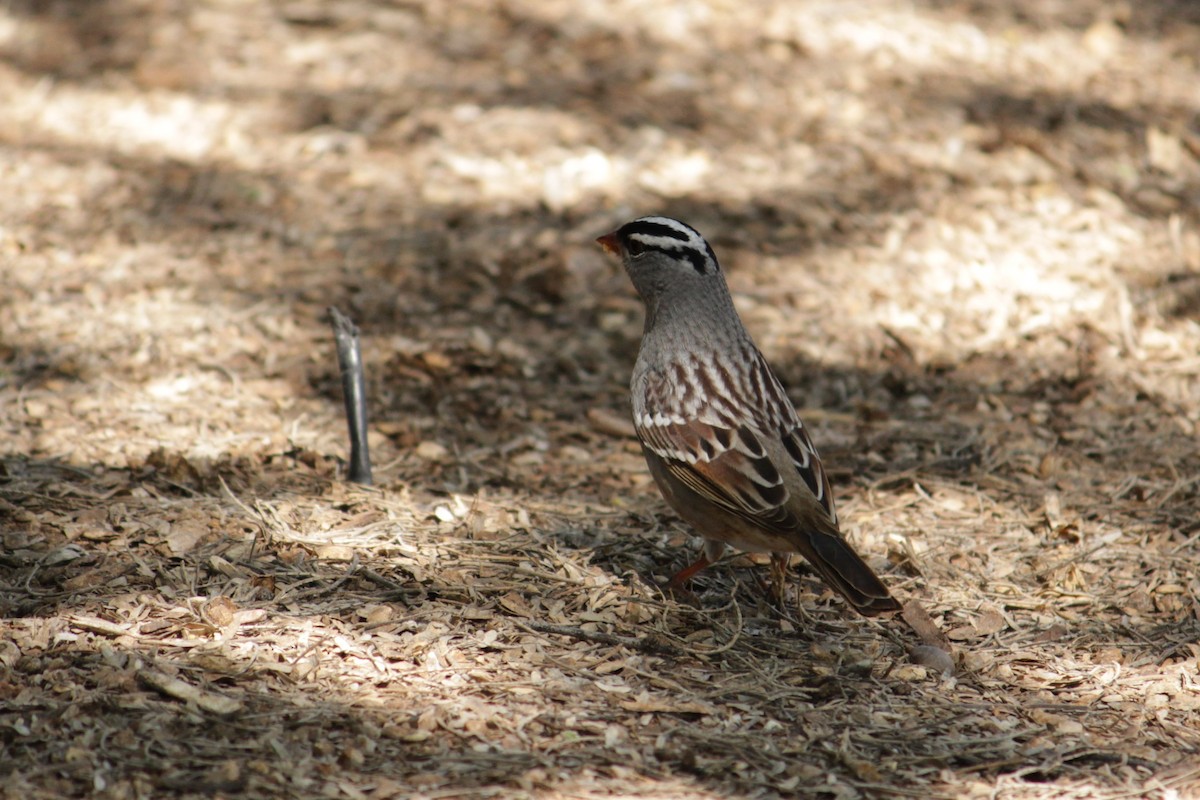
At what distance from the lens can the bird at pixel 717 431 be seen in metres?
4.89

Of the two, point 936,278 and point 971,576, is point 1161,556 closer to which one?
point 971,576

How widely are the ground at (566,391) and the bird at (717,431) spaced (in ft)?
1.24

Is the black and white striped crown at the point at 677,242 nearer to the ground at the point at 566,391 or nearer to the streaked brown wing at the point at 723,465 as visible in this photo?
the streaked brown wing at the point at 723,465

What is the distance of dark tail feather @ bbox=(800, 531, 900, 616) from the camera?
4.61 metres

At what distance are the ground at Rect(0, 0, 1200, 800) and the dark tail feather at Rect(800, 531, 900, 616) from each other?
34cm

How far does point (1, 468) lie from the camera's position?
562cm

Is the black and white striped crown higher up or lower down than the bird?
higher up

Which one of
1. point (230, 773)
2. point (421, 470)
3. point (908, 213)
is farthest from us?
point (908, 213)

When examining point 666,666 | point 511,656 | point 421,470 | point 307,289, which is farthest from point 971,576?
point 307,289

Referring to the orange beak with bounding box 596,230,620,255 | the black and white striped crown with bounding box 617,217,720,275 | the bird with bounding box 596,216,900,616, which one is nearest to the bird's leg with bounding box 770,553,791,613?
the bird with bounding box 596,216,900,616

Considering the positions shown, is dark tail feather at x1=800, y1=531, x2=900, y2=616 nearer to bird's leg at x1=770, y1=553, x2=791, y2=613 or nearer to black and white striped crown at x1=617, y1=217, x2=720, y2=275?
bird's leg at x1=770, y1=553, x2=791, y2=613

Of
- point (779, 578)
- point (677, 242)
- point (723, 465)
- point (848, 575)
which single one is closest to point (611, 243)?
point (677, 242)

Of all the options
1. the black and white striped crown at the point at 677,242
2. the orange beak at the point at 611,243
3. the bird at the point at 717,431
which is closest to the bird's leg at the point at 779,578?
the bird at the point at 717,431

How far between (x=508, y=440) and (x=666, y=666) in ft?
7.63
